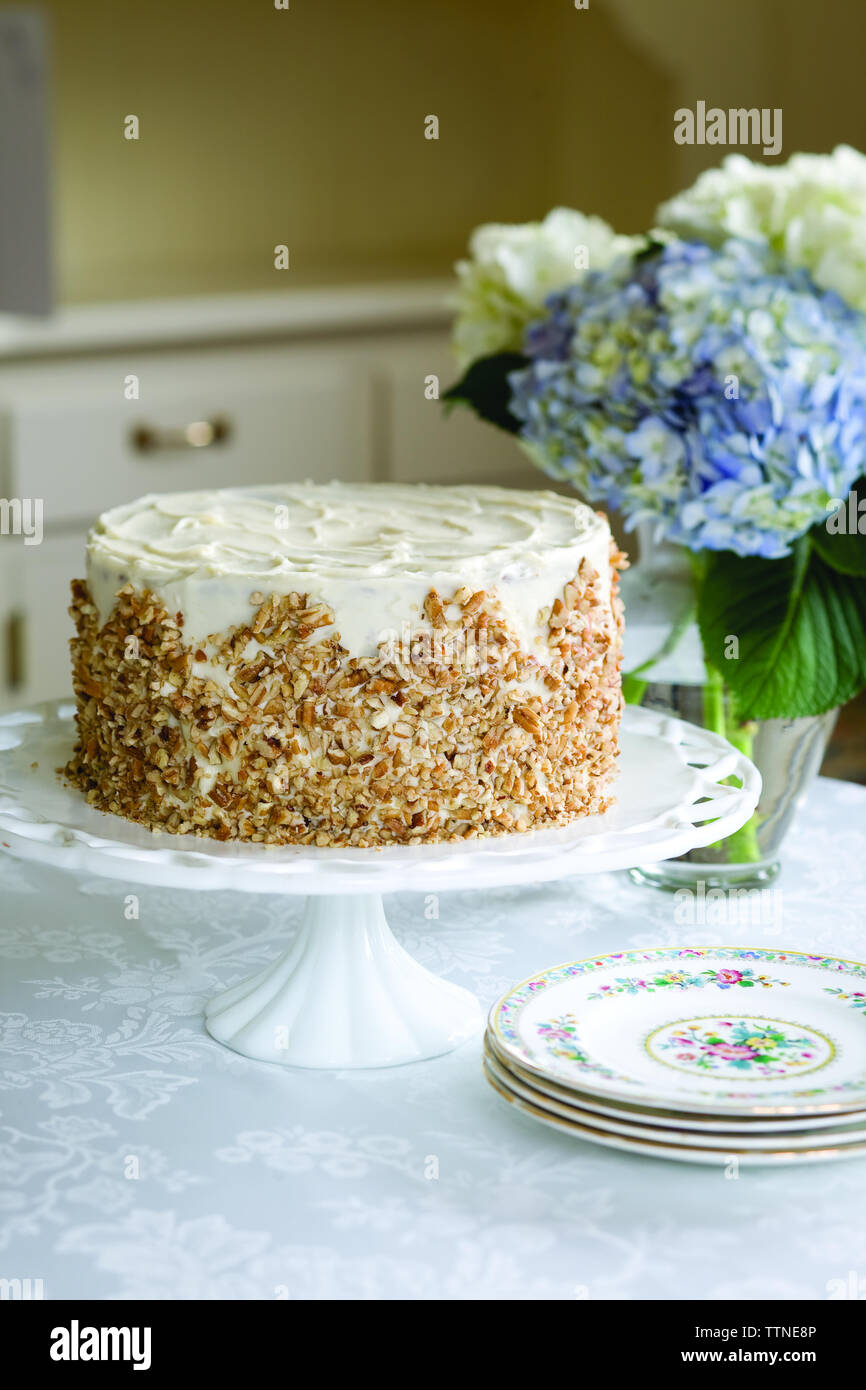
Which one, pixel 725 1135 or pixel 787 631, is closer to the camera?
pixel 725 1135

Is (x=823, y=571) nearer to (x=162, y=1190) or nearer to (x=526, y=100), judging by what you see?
(x=162, y=1190)

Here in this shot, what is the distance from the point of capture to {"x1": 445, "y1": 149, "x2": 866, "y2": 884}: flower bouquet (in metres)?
1.14

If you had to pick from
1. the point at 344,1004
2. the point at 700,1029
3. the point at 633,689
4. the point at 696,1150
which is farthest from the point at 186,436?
the point at 696,1150

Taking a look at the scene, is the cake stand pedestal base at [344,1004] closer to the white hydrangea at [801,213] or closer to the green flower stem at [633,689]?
the green flower stem at [633,689]

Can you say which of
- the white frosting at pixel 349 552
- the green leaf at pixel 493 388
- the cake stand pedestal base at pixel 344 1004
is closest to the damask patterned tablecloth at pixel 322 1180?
the cake stand pedestal base at pixel 344 1004

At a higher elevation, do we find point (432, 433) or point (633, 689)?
point (432, 433)

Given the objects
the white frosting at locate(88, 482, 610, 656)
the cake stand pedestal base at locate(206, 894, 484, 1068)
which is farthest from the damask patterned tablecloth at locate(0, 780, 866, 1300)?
the white frosting at locate(88, 482, 610, 656)

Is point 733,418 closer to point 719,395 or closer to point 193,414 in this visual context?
point 719,395

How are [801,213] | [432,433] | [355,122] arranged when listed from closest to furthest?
[801,213]
[432,433]
[355,122]

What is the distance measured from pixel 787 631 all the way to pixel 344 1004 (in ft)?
1.43

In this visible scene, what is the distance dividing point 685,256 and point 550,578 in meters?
0.29

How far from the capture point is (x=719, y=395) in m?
1.15

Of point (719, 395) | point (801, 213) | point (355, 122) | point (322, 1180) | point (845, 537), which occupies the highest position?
point (355, 122)

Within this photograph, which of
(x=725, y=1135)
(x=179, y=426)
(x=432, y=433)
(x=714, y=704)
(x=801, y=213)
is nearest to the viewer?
(x=725, y=1135)
